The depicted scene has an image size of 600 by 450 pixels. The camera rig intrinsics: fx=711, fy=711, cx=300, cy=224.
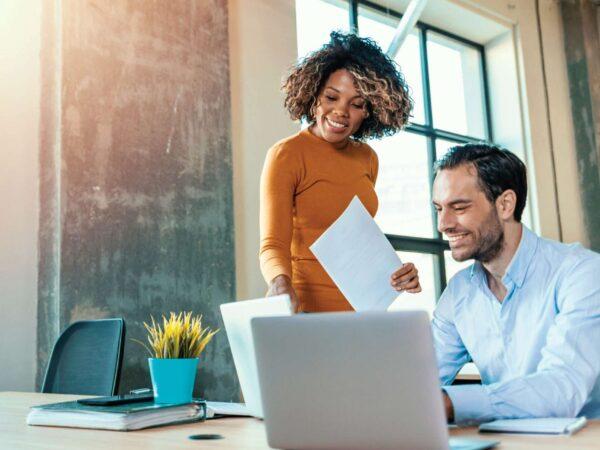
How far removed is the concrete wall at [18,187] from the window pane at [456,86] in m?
3.39

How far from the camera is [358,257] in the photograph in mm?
A: 1773

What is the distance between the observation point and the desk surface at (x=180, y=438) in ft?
3.26

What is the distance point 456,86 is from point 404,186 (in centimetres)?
128

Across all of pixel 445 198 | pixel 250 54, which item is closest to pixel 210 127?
pixel 250 54

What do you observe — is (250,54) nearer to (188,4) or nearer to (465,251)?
(188,4)

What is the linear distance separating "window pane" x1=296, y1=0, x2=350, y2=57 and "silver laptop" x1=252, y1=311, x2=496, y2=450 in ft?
12.5

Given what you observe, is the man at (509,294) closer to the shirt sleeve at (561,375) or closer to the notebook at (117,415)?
the shirt sleeve at (561,375)

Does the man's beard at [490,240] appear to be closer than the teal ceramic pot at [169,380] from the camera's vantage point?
No

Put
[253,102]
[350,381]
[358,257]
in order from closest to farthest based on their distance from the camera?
1. [350,381]
2. [358,257]
3. [253,102]

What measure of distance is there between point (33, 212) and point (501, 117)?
13.7ft

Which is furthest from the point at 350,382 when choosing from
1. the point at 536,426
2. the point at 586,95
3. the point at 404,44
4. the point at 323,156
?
the point at 586,95

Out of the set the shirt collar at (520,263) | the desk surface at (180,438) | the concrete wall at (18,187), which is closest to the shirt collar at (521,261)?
the shirt collar at (520,263)

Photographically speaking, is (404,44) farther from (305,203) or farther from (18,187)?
(305,203)

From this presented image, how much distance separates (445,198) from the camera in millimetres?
1665
